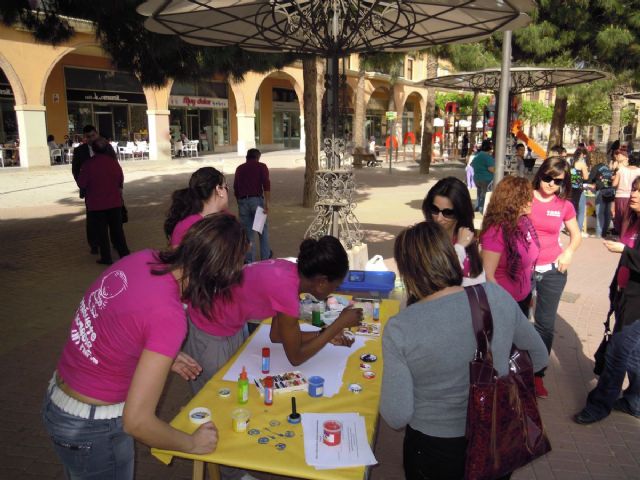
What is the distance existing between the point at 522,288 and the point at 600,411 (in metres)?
1.09

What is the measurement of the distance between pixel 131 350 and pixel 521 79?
1116 cm

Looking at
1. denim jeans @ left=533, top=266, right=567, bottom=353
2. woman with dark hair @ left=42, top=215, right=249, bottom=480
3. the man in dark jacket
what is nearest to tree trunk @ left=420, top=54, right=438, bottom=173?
the man in dark jacket

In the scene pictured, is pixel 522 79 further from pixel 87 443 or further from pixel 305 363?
pixel 87 443

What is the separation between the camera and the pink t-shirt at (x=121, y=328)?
172 centimetres

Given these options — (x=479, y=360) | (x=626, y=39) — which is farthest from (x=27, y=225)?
(x=626, y=39)

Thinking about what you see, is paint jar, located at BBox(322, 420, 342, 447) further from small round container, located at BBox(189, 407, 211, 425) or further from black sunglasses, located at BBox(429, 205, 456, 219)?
black sunglasses, located at BBox(429, 205, 456, 219)

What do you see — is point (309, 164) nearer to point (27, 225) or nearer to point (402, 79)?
point (27, 225)

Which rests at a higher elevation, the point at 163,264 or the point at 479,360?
the point at 163,264

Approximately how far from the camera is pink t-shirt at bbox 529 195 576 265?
4.00m

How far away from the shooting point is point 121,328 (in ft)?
5.81

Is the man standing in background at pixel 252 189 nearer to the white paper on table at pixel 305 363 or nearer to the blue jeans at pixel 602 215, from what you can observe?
the white paper on table at pixel 305 363

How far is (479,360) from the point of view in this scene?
1.89m

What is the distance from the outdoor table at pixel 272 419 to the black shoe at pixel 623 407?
7.39 ft

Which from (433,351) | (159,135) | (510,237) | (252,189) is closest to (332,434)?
(433,351)
